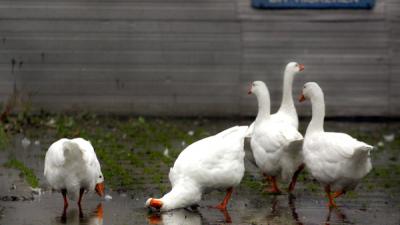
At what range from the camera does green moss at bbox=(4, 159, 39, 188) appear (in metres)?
13.3

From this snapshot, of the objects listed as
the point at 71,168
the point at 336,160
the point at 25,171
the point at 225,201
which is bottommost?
the point at 25,171

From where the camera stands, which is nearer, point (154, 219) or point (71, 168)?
point (154, 219)

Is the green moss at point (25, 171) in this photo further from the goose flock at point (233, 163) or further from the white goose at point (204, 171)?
the white goose at point (204, 171)

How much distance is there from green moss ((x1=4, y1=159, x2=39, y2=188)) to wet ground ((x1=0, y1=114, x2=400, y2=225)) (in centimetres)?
1

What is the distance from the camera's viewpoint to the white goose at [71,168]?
11.4m

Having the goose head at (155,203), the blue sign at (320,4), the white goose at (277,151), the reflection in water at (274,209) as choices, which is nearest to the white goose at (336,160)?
the white goose at (277,151)

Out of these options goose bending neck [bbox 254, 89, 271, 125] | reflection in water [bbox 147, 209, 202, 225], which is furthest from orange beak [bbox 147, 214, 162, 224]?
goose bending neck [bbox 254, 89, 271, 125]

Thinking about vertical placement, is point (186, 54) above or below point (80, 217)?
below

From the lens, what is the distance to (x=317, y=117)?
→ 13.1 m

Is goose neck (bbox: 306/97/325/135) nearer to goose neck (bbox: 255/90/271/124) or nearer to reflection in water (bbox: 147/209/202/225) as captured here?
goose neck (bbox: 255/90/271/124)

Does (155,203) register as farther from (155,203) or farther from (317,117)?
(317,117)

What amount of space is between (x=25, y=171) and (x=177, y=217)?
12.1ft

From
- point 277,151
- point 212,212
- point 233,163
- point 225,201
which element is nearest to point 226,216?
point 212,212

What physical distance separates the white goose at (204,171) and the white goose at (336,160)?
96cm
